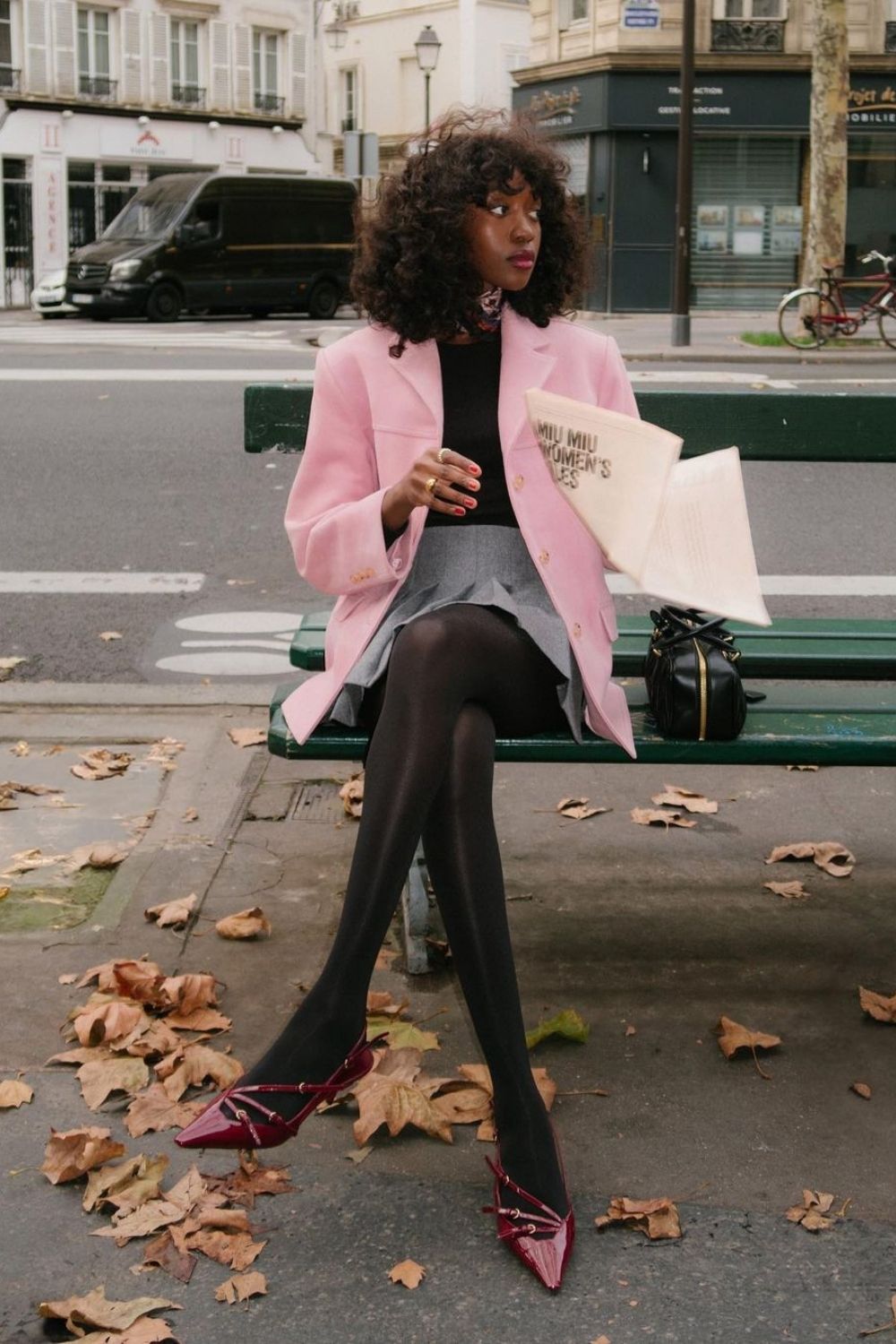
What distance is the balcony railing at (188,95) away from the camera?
3934 cm

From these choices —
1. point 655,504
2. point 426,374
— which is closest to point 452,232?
point 426,374

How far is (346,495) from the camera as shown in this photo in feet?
10.2

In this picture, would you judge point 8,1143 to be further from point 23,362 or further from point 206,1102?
point 23,362

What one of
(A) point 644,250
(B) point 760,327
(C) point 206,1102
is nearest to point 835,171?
(B) point 760,327

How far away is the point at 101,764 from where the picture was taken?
14.9 ft

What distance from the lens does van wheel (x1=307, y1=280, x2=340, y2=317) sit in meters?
27.8

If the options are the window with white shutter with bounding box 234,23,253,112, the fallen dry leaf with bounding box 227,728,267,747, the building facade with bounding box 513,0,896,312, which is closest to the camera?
the fallen dry leaf with bounding box 227,728,267,747

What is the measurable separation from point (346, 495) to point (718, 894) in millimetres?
1273

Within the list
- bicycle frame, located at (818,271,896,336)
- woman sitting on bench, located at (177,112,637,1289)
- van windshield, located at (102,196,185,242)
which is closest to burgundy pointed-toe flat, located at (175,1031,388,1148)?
woman sitting on bench, located at (177,112,637,1289)

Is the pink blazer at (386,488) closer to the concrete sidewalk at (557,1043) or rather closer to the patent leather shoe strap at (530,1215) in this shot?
the concrete sidewalk at (557,1043)

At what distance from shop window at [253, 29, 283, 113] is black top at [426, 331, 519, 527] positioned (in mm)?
40277

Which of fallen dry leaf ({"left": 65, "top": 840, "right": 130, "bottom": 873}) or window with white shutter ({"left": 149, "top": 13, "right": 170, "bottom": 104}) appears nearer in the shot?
fallen dry leaf ({"left": 65, "top": 840, "right": 130, "bottom": 873})

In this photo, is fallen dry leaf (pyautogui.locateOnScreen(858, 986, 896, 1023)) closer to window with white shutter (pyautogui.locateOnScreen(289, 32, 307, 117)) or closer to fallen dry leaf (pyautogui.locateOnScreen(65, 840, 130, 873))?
fallen dry leaf (pyautogui.locateOnScreen(65, 840, 130, 873))

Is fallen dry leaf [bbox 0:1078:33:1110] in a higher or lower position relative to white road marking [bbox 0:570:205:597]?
lower
